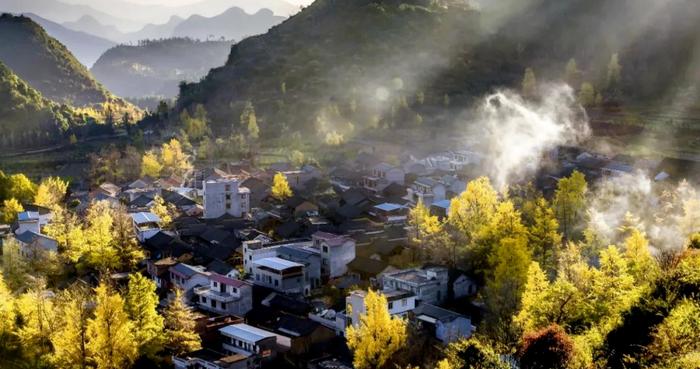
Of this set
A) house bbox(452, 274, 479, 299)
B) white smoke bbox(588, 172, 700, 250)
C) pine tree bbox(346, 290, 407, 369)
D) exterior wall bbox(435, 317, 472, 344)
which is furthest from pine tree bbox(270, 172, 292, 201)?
pine tree bbox(346, 290, 407, 369)

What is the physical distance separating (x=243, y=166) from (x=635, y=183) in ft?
67.1

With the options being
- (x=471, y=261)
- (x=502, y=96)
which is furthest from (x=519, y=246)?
(x=502, y=96)

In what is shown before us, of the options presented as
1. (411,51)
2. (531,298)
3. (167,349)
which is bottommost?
(167,349)

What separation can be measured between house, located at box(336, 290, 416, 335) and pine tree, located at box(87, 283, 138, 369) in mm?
4722

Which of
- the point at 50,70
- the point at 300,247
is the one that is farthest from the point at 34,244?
the point at 50,70

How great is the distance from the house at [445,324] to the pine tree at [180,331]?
16.3ft

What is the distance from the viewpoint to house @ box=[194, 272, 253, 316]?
17781 millimetres

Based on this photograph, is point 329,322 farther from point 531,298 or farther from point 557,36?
point 557,36

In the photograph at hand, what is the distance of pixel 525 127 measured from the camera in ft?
117

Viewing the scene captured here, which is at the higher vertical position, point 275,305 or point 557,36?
point 557,36

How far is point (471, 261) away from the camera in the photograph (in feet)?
62.4

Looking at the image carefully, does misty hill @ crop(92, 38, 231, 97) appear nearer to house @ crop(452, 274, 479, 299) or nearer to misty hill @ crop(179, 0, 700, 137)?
misty hill @ crop(179, 0, 700, 137)

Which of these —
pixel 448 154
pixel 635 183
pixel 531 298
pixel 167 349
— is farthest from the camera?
pixel 448 154

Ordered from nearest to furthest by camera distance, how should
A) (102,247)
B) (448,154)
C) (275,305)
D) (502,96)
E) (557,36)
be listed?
(275,305), (102,247), (448,154), (502,96), (557,36)
